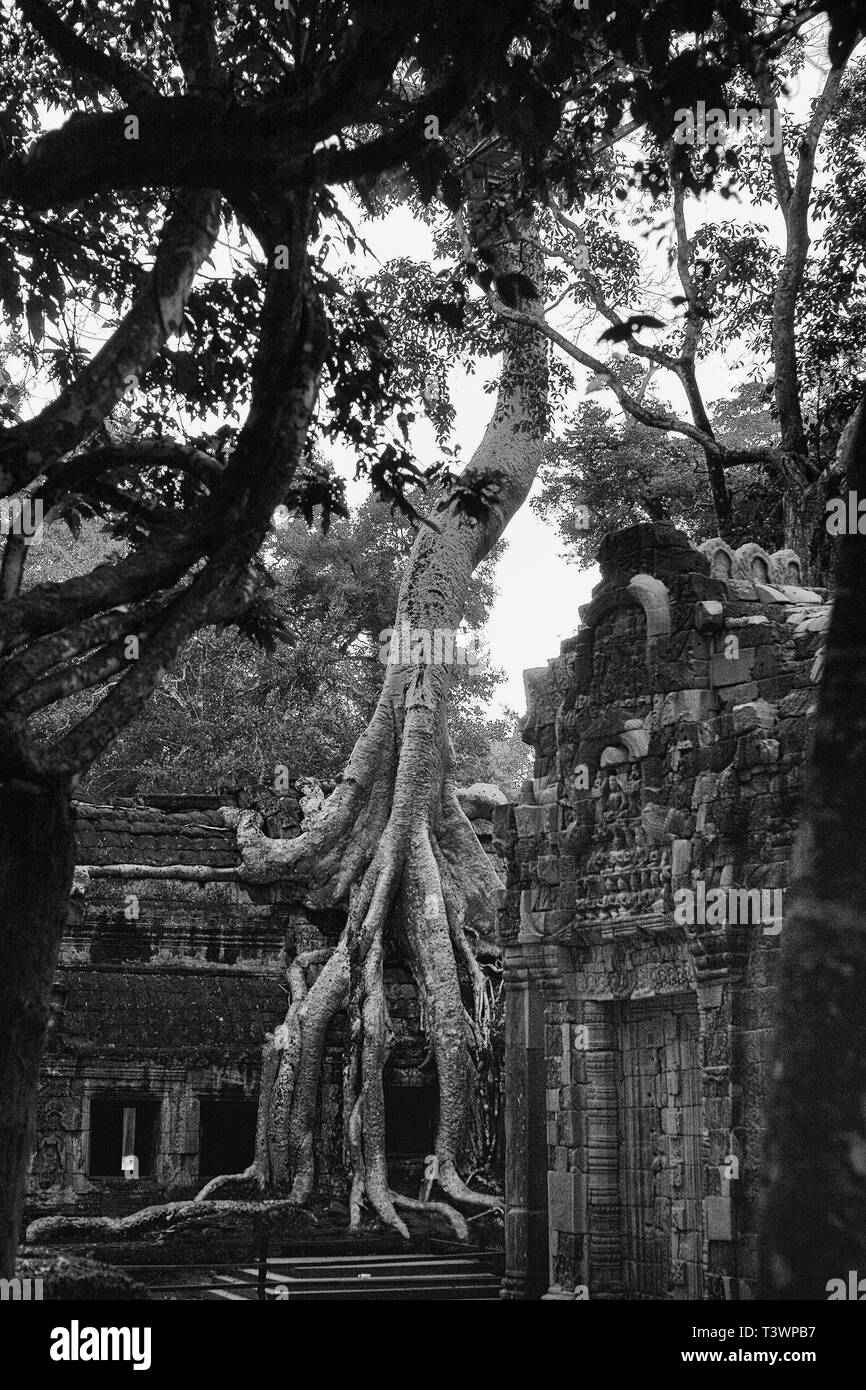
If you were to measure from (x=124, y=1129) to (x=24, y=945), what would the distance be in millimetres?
10840

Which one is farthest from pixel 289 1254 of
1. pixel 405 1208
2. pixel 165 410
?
pixel 165 410

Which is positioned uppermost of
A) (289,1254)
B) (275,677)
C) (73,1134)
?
(275,677)

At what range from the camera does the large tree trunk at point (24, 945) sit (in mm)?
5617

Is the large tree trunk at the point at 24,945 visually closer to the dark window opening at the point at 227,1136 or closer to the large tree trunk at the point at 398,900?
the large tree trunk at the point at 398,900

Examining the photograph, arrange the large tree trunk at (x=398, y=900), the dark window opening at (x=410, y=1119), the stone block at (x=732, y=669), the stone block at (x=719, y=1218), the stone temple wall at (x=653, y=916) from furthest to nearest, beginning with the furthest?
the dark window opening at (x=410, y=1119)
the large tree trunk at (x=398, y=900)
the stone block at (x=732, y=669)
the stone temple wall at (x=653, y=916)
the stone block at (x=719, y=1218)

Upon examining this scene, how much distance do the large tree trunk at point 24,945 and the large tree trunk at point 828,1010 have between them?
9.37 feet

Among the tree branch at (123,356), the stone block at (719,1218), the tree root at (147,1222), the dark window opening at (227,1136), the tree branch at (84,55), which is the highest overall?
the tree branch at (84,55)

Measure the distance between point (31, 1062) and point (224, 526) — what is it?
7.51ft

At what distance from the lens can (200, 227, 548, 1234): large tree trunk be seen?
15336 millimetres

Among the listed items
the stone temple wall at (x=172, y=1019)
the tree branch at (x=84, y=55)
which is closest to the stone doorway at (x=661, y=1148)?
the stone temple wall at (x=172, y=1019)

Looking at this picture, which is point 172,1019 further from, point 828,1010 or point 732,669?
point 828,1010

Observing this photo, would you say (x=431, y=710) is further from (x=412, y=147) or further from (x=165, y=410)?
(x=412, y=147)

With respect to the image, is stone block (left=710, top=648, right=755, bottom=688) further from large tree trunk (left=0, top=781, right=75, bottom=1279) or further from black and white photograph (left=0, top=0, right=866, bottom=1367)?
large tree trunk (left=0, top=781, right=75, bottom=1279)

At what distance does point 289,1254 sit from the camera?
46.4ft
